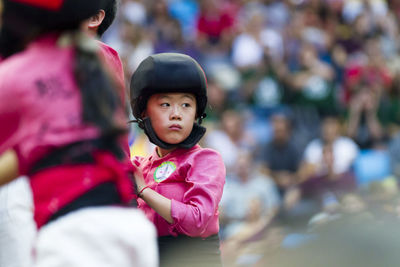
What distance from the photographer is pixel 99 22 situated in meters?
3.04

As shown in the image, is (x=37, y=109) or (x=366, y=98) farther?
(x=366, y=98)

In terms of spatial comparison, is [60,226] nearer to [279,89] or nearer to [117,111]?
[117,111]

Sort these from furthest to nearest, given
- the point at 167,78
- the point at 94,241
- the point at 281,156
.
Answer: the point at 281,156 → the point at 167,78 → the point at 94,241

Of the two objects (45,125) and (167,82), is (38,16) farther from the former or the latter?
(167,82)

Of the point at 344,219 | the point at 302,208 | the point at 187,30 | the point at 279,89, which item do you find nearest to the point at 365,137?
the point at 279,89

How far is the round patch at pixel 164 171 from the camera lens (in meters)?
2.85

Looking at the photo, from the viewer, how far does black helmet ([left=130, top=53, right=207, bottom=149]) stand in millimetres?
2844

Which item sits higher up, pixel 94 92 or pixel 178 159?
pixel 178 159

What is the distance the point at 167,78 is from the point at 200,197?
22.4 inches

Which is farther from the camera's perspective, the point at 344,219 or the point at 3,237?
the point at 344,219

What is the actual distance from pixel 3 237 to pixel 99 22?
124 centimetres

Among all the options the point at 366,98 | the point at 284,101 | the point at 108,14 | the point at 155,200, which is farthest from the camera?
the point at 366,98

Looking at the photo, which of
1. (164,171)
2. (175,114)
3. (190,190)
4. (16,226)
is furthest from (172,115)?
(16,226)

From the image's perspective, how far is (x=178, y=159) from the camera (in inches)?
114
